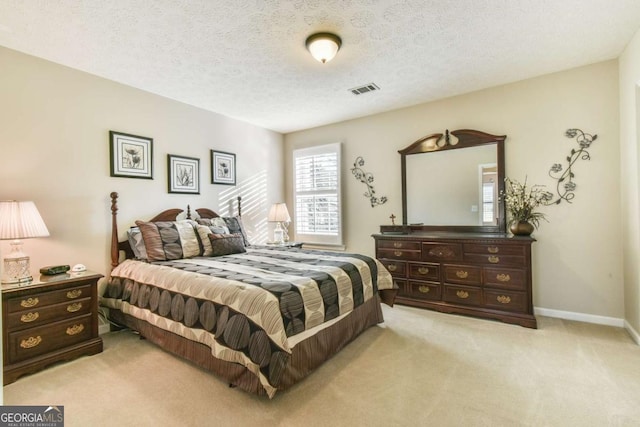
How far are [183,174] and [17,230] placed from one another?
1808 mm

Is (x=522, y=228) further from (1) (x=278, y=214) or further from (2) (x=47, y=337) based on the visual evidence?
(2) (x=47, y=337)

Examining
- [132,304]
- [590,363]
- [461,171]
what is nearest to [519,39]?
→ [461,171]

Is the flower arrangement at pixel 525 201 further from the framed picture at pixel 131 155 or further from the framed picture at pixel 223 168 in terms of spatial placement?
the framed picture at pixel 131 155

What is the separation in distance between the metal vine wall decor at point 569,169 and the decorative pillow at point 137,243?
4.29 metres

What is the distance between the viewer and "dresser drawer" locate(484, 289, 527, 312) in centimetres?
328

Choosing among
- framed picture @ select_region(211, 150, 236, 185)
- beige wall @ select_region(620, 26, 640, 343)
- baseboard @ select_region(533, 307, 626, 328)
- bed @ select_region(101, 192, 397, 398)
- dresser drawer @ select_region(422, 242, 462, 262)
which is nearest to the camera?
bed @ select_region(101, 192, 397, 398)

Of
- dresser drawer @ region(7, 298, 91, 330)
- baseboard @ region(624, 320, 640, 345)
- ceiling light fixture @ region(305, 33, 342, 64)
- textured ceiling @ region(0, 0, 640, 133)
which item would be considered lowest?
baseboard @ region(624, 320, 640, 345)

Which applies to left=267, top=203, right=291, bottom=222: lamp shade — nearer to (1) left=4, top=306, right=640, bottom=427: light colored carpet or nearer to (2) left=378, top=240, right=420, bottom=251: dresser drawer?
(2) left=378, top=240, right=420, bottom=251: dresser drawer

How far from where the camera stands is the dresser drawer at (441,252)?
142 inches

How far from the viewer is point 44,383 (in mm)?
2400

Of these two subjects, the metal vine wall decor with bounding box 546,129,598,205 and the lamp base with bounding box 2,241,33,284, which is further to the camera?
the metal vine wall decor with bounding box 546,129,598,205

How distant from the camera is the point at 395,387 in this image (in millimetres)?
2277

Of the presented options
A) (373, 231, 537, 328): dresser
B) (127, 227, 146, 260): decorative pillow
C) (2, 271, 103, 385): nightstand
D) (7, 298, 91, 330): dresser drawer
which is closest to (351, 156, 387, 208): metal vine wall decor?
(373, 231, 537, 328): dresser

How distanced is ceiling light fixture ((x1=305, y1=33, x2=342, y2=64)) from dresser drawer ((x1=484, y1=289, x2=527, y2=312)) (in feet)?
9.26
